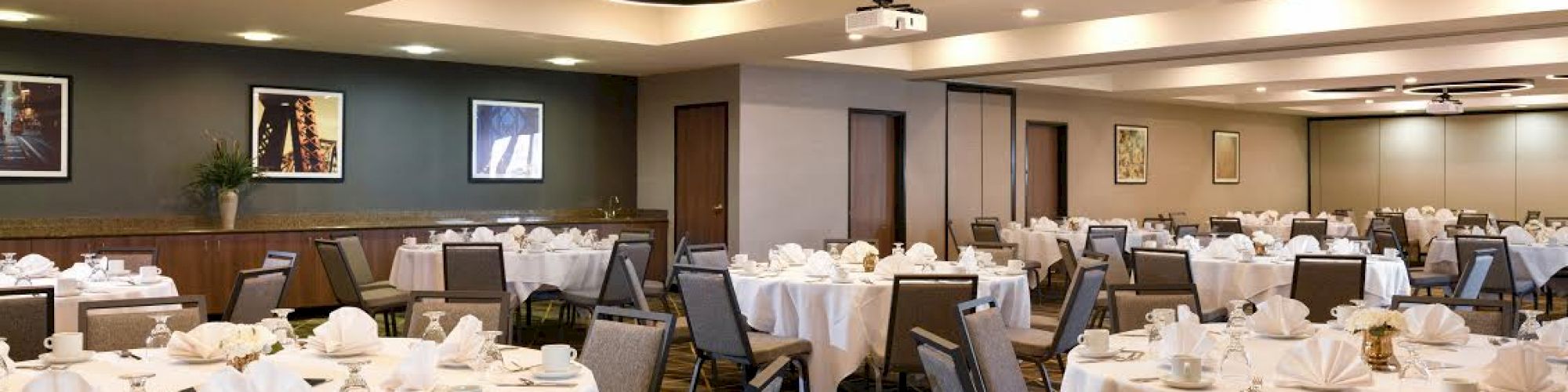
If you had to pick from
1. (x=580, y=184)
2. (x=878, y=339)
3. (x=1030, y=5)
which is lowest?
(x=878, y=339)

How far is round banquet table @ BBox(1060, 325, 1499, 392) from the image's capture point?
3619mm

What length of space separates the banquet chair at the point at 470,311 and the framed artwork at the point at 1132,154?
13782 mm

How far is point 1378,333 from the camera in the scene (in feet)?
12.9

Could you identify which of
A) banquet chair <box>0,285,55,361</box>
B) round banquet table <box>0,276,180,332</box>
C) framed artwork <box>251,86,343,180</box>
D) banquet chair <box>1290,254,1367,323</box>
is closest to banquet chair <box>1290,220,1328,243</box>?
banquet chair <box>1290,254,1367,323</box>

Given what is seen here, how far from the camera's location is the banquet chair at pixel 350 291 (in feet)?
27.5

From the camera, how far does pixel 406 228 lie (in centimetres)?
1148

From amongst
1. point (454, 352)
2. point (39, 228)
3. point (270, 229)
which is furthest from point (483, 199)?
point (454, 352)

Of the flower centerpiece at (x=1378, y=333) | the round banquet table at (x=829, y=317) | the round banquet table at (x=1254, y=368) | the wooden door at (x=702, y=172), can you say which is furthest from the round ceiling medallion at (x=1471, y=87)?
the flower centerpiece at (x=1378, y=333)

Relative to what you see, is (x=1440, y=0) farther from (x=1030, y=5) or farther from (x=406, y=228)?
(x=406, y=228)

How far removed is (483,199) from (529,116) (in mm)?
915

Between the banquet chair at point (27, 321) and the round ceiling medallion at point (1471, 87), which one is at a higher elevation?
the round ceiling medallion at point (1471, 87)

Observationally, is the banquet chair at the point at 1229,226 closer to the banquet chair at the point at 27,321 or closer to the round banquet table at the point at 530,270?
the round banquet table at the point at 530,270

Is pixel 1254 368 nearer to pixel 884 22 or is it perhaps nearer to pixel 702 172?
pixel 884 22

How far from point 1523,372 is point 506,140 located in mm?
10540
